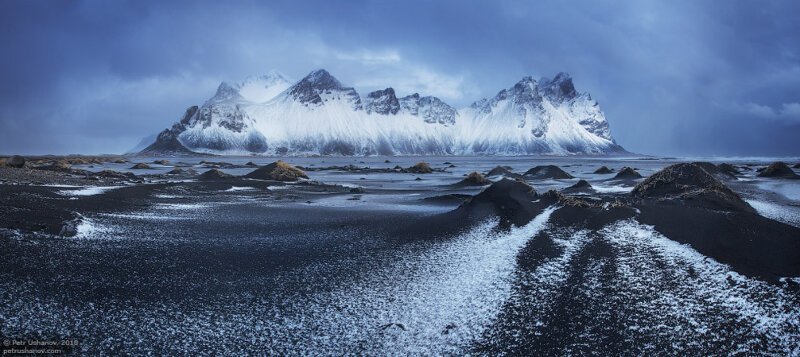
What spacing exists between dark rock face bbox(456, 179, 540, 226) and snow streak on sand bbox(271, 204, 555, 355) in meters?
3.85

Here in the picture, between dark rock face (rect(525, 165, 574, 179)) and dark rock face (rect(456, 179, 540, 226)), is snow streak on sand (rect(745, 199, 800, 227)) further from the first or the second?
dark rock face (rect(525, 165, 574, 179))

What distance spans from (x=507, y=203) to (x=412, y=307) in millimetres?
8402

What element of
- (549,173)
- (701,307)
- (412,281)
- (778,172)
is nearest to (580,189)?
(549,173)

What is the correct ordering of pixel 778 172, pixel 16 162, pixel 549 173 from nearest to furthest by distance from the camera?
pixel 16 162
pixel 778 172
pixel 549 173

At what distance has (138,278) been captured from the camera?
6.93m

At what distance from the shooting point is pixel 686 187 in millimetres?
15570

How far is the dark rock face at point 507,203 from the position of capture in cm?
1257

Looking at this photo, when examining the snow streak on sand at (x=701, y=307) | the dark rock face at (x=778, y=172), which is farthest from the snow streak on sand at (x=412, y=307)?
the dark rock face at (x=778, y=172)

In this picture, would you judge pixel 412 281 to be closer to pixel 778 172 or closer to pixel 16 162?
pixel 16 162

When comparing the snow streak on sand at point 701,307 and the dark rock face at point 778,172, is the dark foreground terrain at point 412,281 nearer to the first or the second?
the snow streak on sand at point 701,307

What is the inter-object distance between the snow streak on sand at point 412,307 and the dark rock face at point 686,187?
26.6 feet

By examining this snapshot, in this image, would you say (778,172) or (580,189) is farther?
(778,172)

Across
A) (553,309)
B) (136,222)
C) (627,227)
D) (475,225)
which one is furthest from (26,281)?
(627,227)

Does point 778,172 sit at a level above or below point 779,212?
above
